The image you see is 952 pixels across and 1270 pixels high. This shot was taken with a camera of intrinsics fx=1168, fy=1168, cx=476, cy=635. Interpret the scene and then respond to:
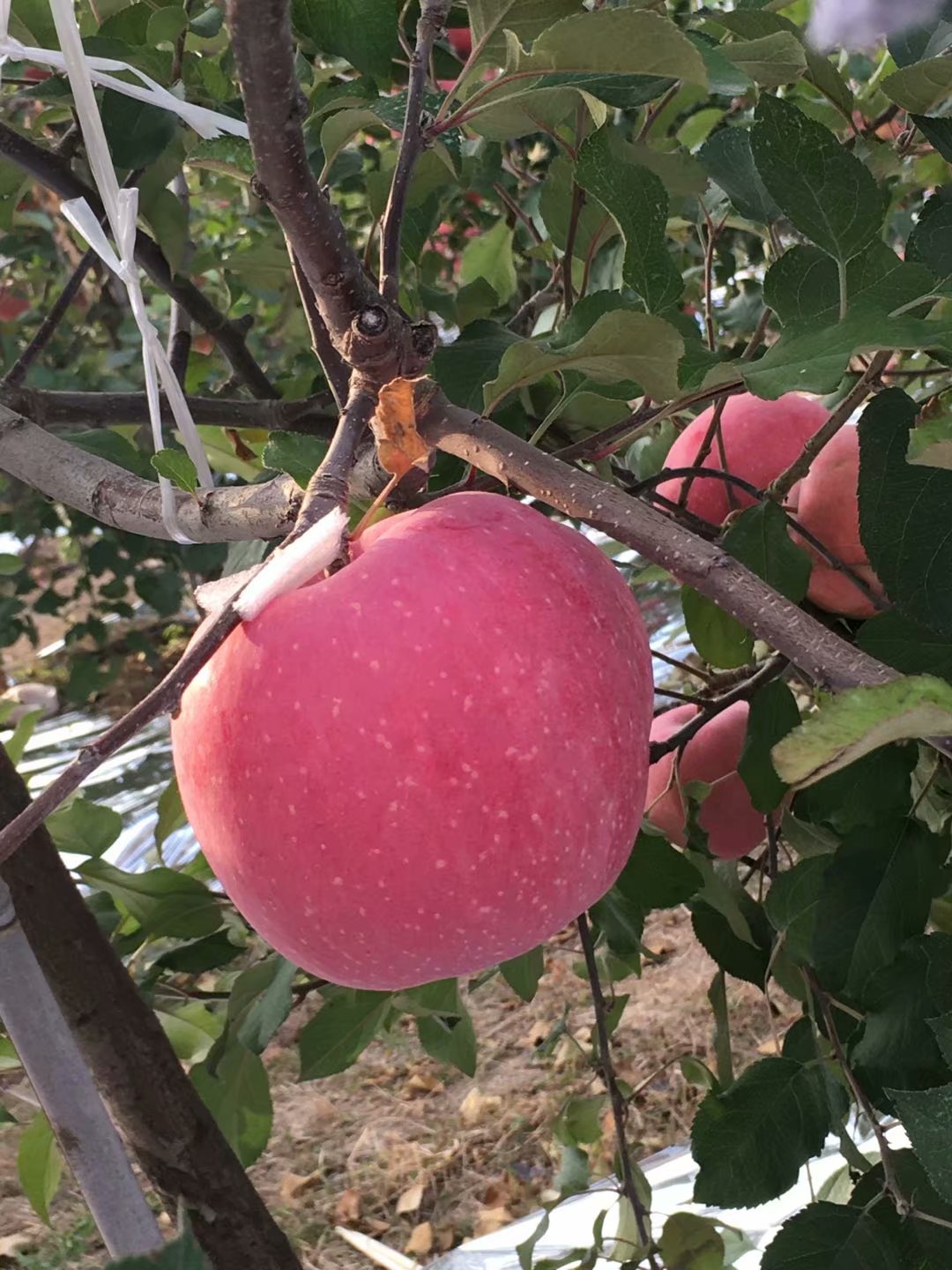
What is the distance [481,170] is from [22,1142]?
0.91 meters

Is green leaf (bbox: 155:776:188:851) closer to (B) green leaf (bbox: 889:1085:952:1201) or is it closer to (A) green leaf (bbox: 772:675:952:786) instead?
(B) green leaf (bbox: 889:1085:952:1201)

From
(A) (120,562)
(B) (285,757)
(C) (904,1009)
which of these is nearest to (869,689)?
(B) (285,757)

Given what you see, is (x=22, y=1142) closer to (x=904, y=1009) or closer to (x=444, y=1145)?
(x=904, y=1009)

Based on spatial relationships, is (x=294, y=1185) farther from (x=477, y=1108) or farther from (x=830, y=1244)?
(x=830, y=1244)

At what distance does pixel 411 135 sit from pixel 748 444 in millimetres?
541

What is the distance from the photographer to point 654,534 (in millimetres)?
392

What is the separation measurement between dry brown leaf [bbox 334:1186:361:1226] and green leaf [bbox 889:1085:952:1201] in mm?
1605

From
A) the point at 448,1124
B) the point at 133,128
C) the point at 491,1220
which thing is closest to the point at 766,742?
the point at 133,128

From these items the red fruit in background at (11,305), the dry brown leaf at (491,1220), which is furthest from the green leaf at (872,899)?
the red fruit in background at (11,305)

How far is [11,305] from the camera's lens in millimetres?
2738

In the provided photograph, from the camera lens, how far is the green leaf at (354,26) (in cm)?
50

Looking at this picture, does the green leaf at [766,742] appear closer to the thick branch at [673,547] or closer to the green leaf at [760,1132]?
the green leaf at [760,1132]

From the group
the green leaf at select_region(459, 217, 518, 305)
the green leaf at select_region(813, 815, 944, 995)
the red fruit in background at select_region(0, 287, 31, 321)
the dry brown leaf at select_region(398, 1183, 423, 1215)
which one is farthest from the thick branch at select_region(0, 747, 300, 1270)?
the red fruit in background at select_region(0, 287, 31, 321)

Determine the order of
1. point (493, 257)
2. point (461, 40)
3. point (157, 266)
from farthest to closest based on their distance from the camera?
point (461, 40)
point (493, 257)
point (157, 266)
